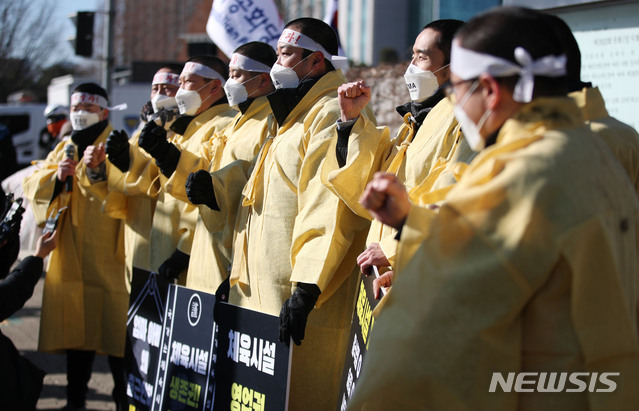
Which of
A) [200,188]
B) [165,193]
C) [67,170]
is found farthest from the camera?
[67,170]

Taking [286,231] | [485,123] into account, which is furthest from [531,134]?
[286,231]

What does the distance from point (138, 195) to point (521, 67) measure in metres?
4.26

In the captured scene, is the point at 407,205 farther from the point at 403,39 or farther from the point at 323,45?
the point at 403,39

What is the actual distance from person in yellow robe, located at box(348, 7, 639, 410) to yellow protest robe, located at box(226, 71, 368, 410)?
5.20 feet

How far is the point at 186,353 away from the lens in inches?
175

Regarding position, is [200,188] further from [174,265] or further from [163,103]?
[163,103]

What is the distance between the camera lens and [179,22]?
49.3m

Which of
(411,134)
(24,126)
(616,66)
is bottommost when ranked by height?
(24,126)

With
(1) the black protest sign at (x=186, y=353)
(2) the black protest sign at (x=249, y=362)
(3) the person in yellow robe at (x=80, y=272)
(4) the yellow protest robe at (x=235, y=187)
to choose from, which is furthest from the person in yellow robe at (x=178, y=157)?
(2) the black protest sign at (x=249, y=362)

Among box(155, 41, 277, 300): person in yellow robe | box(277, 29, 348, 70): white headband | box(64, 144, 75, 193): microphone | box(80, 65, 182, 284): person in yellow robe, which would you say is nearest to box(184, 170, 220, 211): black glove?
box(155, 41, 277, 300): person in yellow robe

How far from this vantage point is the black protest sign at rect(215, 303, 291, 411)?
3658 millimetres

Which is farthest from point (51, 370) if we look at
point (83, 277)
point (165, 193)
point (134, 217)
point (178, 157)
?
point (178, 157)

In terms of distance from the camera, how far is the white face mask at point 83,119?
6379mm

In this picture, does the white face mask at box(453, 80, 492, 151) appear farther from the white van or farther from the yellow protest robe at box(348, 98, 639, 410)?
the white van
